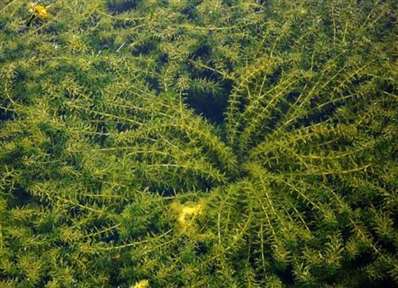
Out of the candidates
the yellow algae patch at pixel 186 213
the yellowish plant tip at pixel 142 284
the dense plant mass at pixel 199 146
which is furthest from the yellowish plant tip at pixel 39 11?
the yellowish plant tip at pixel 142 284

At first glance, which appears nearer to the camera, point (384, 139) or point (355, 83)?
point (384, 139)

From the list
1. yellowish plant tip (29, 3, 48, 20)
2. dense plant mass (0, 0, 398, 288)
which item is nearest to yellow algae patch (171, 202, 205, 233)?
dense plant mass (0, 0, 398, 288)

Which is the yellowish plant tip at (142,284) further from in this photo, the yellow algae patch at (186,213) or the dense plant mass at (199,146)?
the yellow algae patch at (186,213)

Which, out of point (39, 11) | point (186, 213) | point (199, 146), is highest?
point (39, 11)

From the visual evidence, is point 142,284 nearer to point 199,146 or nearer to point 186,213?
point 186,213

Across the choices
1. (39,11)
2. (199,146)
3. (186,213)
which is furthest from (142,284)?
(39,11)

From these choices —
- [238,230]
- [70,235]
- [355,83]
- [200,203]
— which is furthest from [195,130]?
[355,83]

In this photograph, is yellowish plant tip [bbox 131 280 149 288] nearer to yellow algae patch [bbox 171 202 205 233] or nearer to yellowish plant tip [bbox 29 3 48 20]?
yellow algae patch [bbox 171 202 205 233]

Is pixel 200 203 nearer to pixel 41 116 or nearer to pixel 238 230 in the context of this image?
pixel 238 230
